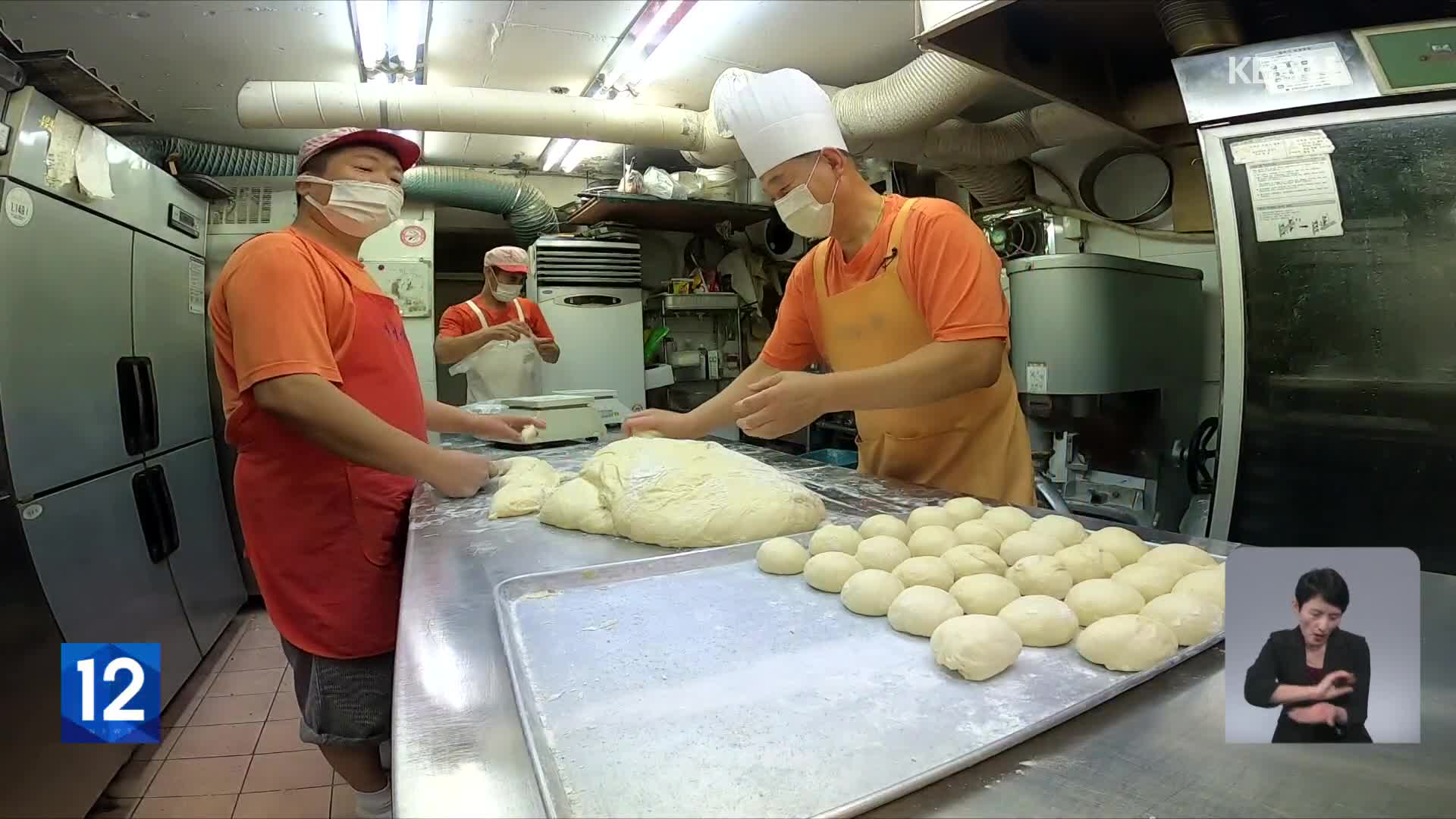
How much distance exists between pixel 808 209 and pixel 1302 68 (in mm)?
1210

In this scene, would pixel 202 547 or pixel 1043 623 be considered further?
pixel 202 547

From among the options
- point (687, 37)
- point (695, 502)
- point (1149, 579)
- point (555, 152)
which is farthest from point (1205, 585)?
point (555, 152)

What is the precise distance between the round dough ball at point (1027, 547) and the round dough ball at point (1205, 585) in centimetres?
16

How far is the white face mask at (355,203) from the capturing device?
1605 millimetres

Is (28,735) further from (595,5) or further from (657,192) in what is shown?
(657,192)

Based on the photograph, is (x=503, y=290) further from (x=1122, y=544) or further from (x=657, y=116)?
(x=1122, y=544)

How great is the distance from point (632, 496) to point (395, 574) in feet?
1.99

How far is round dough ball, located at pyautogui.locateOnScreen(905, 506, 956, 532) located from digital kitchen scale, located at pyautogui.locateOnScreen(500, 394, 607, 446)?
A: 153 cm

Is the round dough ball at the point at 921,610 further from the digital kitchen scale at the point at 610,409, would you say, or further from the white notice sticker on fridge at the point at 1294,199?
the digital kitchen scale at the point at 610,409

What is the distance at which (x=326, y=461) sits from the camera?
1409 millimetres

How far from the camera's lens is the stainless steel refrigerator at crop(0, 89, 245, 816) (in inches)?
82.4

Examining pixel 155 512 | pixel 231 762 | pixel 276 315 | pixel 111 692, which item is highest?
pixel 276 315

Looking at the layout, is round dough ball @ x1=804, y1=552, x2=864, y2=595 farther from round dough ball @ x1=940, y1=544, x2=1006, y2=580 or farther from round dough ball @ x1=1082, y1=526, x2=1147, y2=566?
round dough ball @ x1=1082, y1=526, x2=1147, y2=566

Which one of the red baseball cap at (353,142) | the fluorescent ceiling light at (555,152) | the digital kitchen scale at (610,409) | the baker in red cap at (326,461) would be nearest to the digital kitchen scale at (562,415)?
the digital kitchen scale at (610,409)
